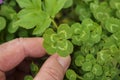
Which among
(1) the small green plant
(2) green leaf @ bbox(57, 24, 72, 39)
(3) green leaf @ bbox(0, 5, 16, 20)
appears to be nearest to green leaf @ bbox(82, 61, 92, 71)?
(1) the small green plant

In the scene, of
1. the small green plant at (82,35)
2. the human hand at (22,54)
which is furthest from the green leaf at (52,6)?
the human hand at (22,54)

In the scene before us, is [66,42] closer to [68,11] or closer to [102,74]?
[102,74]

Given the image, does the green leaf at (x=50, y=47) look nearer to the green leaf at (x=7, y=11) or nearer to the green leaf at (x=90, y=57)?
the green leaf at (x=90, y=57)

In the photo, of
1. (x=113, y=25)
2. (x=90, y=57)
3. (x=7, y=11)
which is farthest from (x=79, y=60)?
(x=7, y=11)

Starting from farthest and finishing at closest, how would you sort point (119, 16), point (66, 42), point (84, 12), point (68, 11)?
point (68, 11) → point (84, 12) → point (119, 16) → point (66, 42)

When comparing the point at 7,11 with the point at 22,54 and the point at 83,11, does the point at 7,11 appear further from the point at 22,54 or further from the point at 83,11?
the point at 83,11

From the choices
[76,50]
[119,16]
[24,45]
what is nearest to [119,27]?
[119,16]
